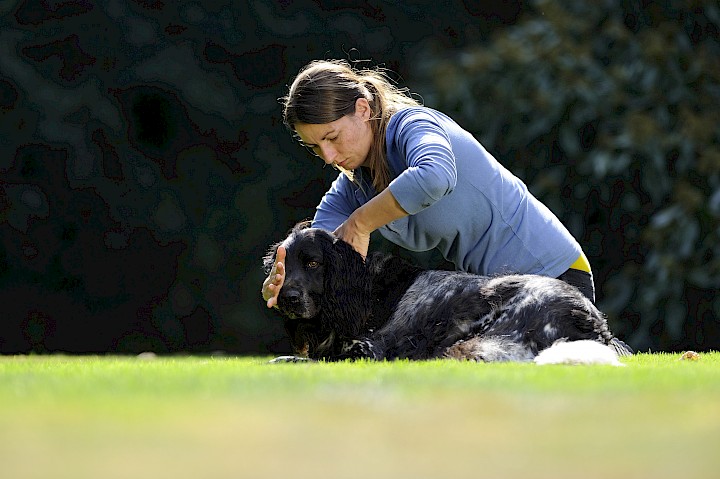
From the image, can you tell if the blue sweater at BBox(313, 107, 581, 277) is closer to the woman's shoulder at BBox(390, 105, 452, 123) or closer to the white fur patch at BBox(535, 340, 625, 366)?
the woman's shoulder at BBox(390, 105, 452, 123)

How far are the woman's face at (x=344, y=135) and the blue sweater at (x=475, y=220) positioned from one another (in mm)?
128

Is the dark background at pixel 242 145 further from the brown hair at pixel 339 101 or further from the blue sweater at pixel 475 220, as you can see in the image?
the brown hair at pixel 339 101

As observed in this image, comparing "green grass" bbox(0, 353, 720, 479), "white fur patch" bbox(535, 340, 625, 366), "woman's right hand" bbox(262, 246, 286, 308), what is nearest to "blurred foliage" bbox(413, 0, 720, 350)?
"white fur patch" bbox(535, 340, 625, 366)

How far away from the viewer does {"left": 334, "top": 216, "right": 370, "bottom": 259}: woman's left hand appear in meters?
4.64

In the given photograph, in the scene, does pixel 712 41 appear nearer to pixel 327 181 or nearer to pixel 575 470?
pixel 327 181

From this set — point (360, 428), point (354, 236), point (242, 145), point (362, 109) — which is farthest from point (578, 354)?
point (242, 145)

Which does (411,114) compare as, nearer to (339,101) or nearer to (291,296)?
(339,101)

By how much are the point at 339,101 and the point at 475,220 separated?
2.97ft

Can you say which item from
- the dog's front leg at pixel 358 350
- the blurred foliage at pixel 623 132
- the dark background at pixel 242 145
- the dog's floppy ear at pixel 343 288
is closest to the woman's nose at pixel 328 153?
the dog's floppy ear at pixel 343 288

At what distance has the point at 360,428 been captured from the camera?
221 cm

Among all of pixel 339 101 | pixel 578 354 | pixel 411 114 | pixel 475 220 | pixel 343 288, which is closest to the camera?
pixel 578 354

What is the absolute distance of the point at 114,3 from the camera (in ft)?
29.2

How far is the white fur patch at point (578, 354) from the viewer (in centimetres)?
402

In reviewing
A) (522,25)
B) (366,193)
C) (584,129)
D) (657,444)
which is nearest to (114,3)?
(522,25)
